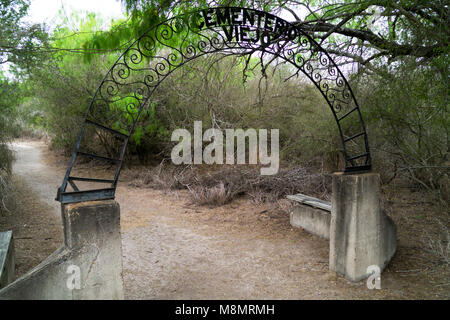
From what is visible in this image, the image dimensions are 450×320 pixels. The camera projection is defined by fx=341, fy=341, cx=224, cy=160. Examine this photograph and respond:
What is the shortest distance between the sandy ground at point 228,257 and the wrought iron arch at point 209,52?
1.37 m

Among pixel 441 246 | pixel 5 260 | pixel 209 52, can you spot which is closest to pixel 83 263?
pixel 5 260

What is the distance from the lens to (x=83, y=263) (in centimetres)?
316

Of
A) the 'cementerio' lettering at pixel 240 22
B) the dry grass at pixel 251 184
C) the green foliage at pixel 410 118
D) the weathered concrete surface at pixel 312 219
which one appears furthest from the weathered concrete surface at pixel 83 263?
the dry grass at pixel 251 184

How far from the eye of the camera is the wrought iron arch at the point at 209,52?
3.52 m

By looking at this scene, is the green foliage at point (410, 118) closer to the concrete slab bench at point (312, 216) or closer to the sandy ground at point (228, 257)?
the sandy ground at point (228, 257)

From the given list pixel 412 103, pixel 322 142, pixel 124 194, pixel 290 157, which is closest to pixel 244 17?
pixel 412 103

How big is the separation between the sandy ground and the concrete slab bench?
0.18 metres

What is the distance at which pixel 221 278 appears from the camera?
4.71 m

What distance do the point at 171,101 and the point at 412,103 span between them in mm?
7722

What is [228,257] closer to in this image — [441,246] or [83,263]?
[83,263]

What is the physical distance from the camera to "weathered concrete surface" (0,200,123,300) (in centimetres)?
301

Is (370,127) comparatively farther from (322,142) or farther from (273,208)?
(273,208)

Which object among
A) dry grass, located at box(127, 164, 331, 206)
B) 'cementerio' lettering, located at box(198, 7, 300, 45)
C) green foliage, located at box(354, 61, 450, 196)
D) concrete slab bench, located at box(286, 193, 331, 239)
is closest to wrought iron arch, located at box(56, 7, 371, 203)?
'cementerio' lettering, located at box(198, 7, 300, 45)
